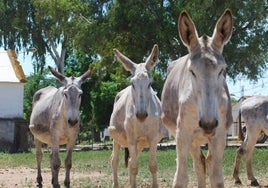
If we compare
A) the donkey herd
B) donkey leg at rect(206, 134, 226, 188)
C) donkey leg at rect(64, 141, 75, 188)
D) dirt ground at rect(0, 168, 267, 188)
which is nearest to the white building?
dirt ground at rect(0, 168, 267, 188)

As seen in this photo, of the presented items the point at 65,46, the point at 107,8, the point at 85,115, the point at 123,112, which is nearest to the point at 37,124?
the point at 123,112

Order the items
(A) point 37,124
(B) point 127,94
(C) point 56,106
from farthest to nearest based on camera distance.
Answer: (A) point 37,124 < (C) point 56,106 < (B) point 127,94

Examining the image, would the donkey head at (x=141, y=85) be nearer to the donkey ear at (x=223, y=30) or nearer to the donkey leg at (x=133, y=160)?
the donkey leg at (x=133, y=160)

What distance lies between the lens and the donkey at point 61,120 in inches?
452

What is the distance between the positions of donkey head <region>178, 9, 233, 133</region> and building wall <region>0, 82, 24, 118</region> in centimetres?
2841

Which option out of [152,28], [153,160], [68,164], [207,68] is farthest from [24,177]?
[152,28]

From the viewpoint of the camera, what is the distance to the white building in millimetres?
31623

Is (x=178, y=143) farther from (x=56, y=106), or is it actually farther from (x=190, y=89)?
(x=56, y=106)

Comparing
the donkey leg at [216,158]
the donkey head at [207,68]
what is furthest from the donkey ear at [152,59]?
the donkey leg at [216,158]

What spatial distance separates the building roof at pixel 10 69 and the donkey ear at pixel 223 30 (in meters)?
29.0

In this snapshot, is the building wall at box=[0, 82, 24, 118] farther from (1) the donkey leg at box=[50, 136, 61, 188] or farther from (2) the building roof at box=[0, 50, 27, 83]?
(1) the donkey leg at box=[50, 136, 61, 188]

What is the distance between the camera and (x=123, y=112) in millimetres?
11289

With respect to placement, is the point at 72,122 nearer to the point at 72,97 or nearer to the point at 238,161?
the point at 72,97

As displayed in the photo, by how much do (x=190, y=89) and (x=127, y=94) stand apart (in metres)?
5.73
